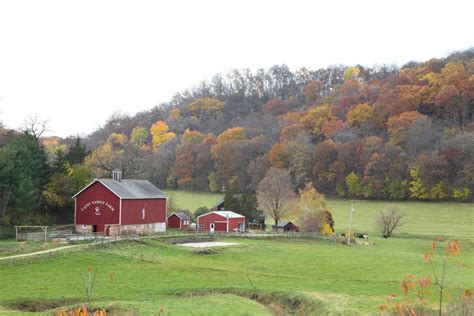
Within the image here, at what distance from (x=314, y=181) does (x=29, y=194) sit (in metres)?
61.8

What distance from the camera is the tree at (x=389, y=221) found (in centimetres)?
6781

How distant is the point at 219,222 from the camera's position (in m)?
60.8

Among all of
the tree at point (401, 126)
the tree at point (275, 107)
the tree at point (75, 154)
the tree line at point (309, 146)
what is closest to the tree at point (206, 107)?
the tree line at point (309, 146)

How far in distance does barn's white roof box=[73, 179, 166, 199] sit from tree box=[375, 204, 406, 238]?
27627 mm

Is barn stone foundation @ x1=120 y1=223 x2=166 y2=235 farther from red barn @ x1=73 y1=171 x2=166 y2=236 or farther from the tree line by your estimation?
the tree line

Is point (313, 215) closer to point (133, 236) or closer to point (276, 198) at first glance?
point (276, 198)

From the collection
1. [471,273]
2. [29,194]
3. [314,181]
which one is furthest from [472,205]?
[29,194]

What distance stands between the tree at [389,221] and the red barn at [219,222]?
17.8 meters

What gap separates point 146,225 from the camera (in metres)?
53.5

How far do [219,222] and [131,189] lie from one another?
11303mm

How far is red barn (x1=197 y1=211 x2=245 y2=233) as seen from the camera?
60.6 m

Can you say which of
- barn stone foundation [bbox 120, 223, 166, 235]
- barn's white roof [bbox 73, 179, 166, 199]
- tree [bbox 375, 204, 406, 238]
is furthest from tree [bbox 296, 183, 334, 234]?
barn's white roof [bbox 73, 179, 166, 199]

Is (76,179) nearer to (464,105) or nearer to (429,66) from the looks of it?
(464,105)

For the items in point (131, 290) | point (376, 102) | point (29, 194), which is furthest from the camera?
point (376, 102)
